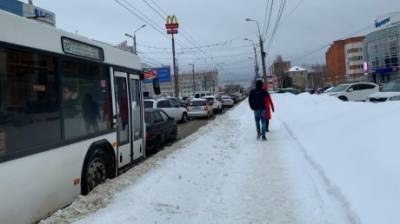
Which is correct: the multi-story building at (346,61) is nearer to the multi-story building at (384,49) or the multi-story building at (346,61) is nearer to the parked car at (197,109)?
the multi-story building at (384,49)

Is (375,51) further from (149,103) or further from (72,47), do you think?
(72,47)

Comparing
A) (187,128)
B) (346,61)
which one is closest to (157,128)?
(187,128)

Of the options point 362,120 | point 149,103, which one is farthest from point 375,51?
point 362,120

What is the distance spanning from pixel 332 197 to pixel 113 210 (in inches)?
118

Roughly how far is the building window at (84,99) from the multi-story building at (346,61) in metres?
132

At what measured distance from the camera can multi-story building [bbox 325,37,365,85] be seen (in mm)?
141750

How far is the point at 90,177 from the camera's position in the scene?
783cm

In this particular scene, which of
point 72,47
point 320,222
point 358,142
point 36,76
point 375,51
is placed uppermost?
point 375,51

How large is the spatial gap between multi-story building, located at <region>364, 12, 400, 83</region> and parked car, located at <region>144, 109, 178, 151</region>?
94250 millimetres

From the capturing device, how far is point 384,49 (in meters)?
111

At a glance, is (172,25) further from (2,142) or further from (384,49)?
(384,49)

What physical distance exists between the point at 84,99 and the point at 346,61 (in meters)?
150

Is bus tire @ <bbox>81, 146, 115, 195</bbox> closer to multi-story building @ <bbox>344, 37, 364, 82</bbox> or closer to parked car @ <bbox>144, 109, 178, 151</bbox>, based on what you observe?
parked car @ <bbox>144, 109, 178, 151</bbox>

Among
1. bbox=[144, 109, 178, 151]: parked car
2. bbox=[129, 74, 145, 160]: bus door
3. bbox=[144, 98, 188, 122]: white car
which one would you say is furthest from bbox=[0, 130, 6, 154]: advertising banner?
bbox=[144, 98, 188, 122]: white car
